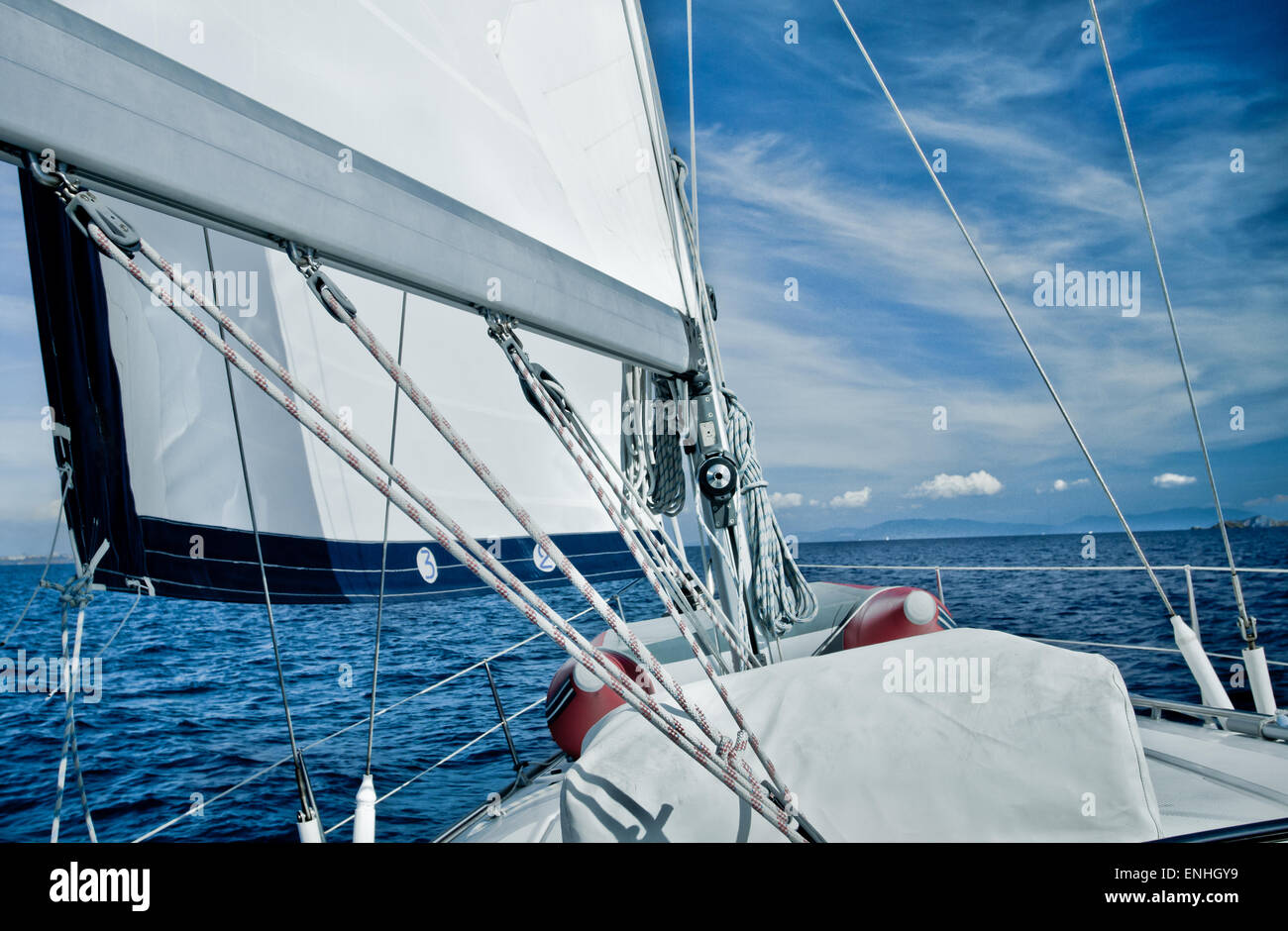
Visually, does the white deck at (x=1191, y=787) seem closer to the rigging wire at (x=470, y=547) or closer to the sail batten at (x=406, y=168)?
the rigging wire at (x=470, y=547)

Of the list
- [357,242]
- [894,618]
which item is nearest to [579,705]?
[894,618]

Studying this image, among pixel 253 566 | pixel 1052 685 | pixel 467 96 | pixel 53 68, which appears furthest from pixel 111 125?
pixel 253 566

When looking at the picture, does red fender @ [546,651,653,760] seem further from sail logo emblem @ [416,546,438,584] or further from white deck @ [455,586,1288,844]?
sail logo emblem @ [416,546,438,584]

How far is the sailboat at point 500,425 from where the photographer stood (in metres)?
1.48

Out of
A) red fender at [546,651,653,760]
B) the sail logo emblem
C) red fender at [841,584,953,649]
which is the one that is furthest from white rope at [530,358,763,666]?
the sail logo emblem

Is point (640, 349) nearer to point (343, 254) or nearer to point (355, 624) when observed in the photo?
point (343, 254)

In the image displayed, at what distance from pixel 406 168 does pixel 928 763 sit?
2.58 meters

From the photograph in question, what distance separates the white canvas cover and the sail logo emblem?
423cm

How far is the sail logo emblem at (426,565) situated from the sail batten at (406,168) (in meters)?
3.41

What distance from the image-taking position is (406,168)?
279 cm

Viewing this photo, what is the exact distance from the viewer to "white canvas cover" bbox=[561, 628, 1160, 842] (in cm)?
148

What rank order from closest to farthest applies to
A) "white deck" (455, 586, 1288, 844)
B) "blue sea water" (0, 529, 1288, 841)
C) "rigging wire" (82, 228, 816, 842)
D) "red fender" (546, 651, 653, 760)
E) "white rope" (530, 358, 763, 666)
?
1. "rigging wire" (82, 228, 816, 842)
2. "white deck" (455, 586, 1288, 844)
3. "white rope" (530, 358, 763, 666)
4. "red fender" (546, 651, 653, 760)
5. "blue sea water" (0, 529, 1288, 841)

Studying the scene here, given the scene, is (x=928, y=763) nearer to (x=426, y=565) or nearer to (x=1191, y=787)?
(x=1191, y=787)

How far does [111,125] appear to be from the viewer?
51.6 inches
